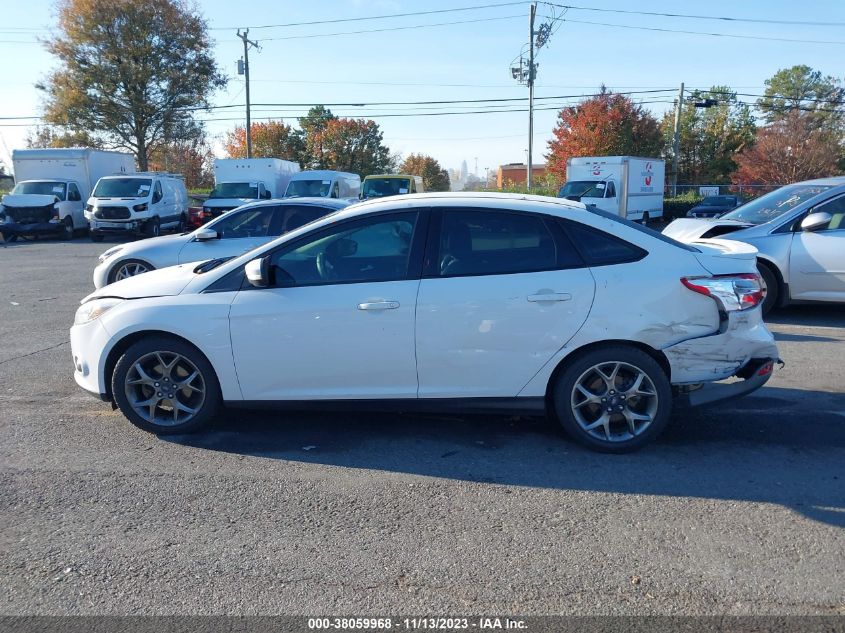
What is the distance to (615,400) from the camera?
482 cm

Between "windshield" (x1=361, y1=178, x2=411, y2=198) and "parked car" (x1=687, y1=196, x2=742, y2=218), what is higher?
"windshield" (x1=361, y1=178, x2=411, y2=198)

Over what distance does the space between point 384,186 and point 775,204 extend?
16.4m

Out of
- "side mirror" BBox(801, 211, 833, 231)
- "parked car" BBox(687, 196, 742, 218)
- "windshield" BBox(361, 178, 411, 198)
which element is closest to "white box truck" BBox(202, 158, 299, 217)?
"windshield" BBox(361, 178, 411, 198)

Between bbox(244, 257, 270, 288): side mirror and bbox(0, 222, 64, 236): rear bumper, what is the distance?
77.7 ft

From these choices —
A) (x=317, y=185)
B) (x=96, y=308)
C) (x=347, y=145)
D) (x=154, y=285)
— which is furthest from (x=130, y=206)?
(x=347, y=145)

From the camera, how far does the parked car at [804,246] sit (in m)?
8.84

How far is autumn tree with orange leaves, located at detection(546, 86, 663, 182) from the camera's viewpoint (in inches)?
1777

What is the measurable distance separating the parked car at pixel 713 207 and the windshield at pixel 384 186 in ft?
38.9

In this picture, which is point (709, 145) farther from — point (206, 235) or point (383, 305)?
point (383, 305)

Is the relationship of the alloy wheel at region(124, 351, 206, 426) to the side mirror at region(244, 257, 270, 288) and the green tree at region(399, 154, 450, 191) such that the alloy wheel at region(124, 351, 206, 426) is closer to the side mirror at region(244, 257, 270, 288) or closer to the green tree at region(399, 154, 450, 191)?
the side mirror at region(244, 257, 270, 288)

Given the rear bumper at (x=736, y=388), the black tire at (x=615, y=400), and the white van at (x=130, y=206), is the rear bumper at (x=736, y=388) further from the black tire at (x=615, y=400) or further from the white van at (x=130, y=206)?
the white van at (x=130, y=206)

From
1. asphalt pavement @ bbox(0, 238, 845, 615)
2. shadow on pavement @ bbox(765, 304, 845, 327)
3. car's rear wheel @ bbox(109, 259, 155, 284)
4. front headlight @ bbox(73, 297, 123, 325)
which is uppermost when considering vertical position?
front headlight @ bbox(73, 297, 123, 325)

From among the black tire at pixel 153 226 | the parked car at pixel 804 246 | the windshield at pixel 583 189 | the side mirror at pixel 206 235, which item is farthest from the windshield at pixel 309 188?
the parked car at pixel 804 246

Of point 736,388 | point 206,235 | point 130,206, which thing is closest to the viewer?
point 736,388
